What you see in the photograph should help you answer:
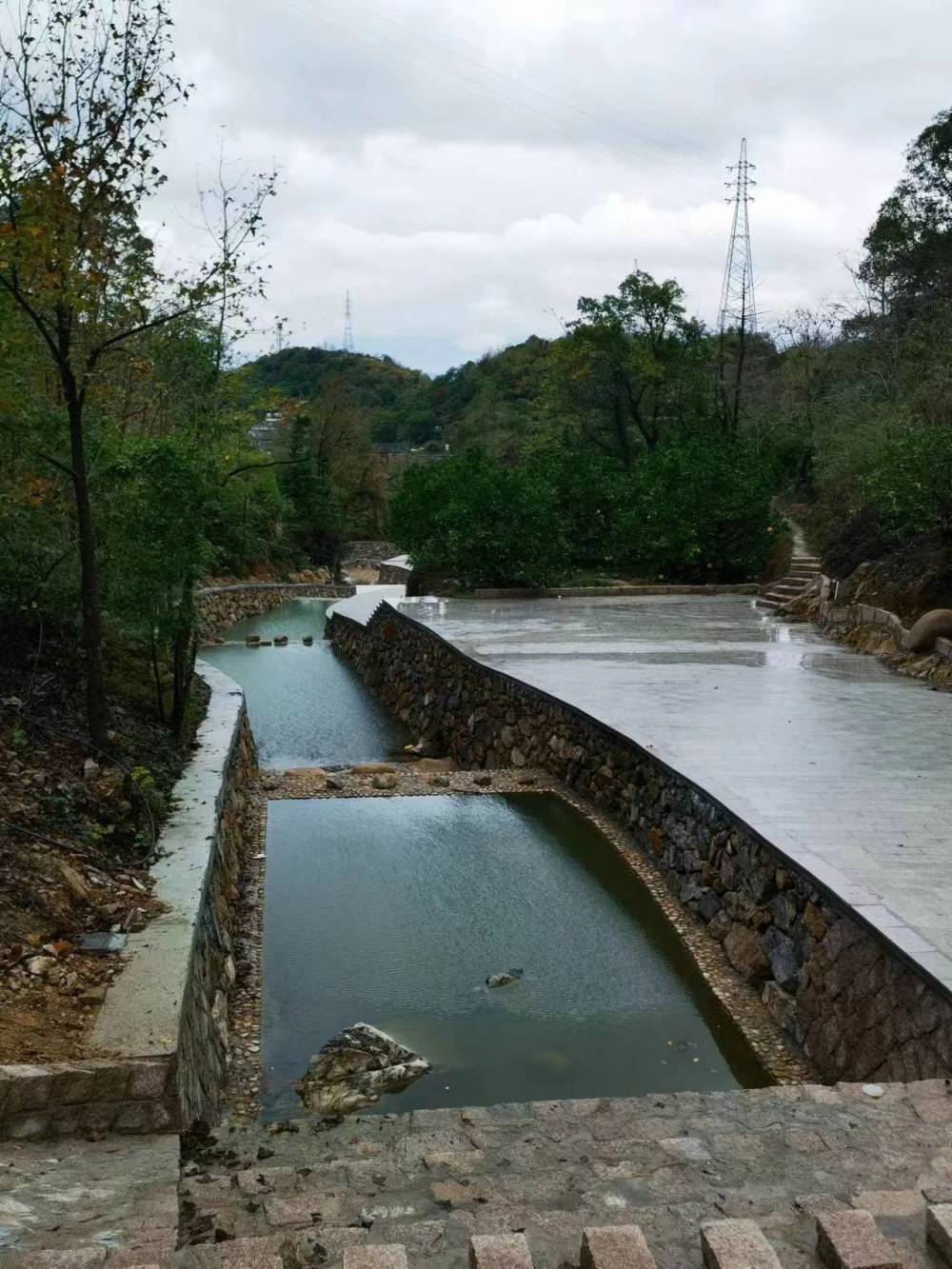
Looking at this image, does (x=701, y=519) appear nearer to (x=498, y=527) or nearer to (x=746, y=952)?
(x=498, y=527)

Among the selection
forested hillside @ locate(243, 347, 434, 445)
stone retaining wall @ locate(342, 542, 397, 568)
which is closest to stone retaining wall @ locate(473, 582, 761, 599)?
stone retaining wall @ locate(342, 542, 397, 568)

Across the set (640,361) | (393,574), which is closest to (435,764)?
(640,361)

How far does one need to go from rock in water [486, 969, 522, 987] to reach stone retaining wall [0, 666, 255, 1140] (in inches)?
53.5

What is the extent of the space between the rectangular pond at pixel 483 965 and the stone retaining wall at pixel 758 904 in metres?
0.30

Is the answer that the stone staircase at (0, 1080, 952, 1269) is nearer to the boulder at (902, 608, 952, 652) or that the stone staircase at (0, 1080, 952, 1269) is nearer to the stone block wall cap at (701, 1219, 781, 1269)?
the stone block wall cap at (701, 1219, 781, 1269)

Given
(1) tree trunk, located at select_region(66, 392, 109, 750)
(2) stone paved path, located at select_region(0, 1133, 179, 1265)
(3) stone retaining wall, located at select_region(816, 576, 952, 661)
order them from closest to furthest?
(2) stone paved path, located at select_region(0, 1133, 179, 1265) < (1) tree trunk, located at select_region(66, 392, 109, 750) < (3) stone retaining wall, located at select_region(816, 576, 952, 661)

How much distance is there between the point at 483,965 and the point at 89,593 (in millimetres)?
3219

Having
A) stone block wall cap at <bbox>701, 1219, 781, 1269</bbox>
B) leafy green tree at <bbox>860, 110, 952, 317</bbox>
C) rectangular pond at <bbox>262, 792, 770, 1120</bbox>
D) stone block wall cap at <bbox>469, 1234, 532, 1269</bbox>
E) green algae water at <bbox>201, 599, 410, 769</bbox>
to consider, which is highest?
leafy green tree at <bbox>860, 110, 952, 317</bbox>

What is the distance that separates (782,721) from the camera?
9188mm

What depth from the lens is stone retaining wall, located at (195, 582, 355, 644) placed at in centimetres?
2436

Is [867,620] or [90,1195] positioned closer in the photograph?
[90,1195]

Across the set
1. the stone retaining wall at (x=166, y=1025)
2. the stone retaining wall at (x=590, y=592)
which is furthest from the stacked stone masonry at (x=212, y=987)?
the stone retaining wall at (x=590, y=592)

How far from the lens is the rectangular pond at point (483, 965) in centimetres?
484

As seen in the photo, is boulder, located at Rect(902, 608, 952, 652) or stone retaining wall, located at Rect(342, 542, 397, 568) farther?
stone retaining wall, located at Rect(342, 542, 397, 568)
